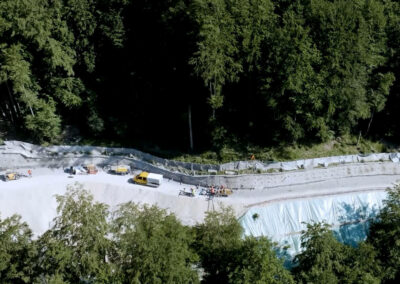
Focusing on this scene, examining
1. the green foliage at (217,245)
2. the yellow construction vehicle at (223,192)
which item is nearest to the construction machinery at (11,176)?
the yellow construction vehicle at (223,192)

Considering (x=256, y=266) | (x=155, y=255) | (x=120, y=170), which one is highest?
(x=120, y=170)

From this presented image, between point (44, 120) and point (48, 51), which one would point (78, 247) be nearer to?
point (44, 120)

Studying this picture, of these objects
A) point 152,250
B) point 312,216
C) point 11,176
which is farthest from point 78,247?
point 312,216

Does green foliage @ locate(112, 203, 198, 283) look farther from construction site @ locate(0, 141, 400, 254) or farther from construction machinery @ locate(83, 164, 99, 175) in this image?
construction machinery @ locate(83, 164, 99, 175)

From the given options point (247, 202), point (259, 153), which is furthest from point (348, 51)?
point (247, 202)

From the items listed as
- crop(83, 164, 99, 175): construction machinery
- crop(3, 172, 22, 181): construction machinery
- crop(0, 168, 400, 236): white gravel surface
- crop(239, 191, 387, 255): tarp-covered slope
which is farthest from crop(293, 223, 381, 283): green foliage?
crop(3, 172, 22, 181): construction machinery
